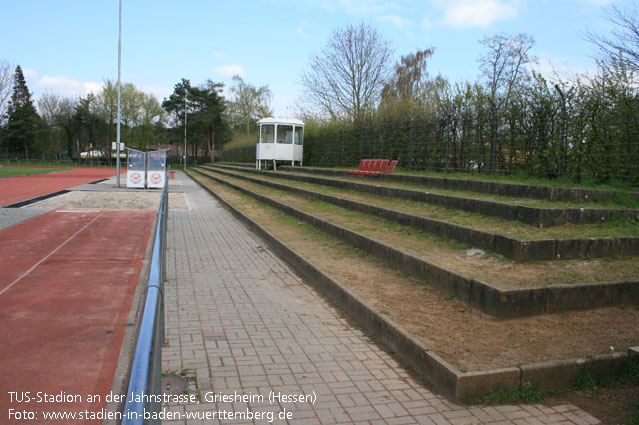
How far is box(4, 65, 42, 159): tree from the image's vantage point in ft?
221

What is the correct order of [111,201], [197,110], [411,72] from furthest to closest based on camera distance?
[197,110] → [411,72] → [111,201]

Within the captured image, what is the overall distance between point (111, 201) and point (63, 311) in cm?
1395

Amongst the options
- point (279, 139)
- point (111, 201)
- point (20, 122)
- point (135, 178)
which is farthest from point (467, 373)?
point (20, 122)

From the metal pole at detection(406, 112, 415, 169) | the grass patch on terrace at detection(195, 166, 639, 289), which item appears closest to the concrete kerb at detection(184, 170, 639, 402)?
the grass patch on terrace at detection(195, 166, 639, 289)

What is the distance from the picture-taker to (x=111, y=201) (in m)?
18.5

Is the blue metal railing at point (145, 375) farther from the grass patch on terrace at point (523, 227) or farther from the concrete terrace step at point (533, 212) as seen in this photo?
the concrete terrace step at point (533, 212)

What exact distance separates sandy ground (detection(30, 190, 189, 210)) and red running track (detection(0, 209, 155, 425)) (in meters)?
5.56

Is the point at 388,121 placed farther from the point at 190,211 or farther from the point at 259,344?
the point at 259,344

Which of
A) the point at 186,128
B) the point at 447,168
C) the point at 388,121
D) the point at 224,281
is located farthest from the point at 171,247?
the point at 186,128

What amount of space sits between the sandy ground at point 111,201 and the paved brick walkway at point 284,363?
1091 centimetres

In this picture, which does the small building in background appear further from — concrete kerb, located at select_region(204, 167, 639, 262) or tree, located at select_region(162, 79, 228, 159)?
tree, located at select_region(162, 79, 228, 159)

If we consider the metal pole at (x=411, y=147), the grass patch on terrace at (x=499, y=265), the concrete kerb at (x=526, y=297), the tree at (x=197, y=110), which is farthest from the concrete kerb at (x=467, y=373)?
the tree at (x=197, y=110)

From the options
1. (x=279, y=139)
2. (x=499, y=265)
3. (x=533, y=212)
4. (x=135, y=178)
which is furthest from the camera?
(x=279, y=139)

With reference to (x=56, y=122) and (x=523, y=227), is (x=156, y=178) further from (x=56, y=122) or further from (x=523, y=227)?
(x=56, y=122)
